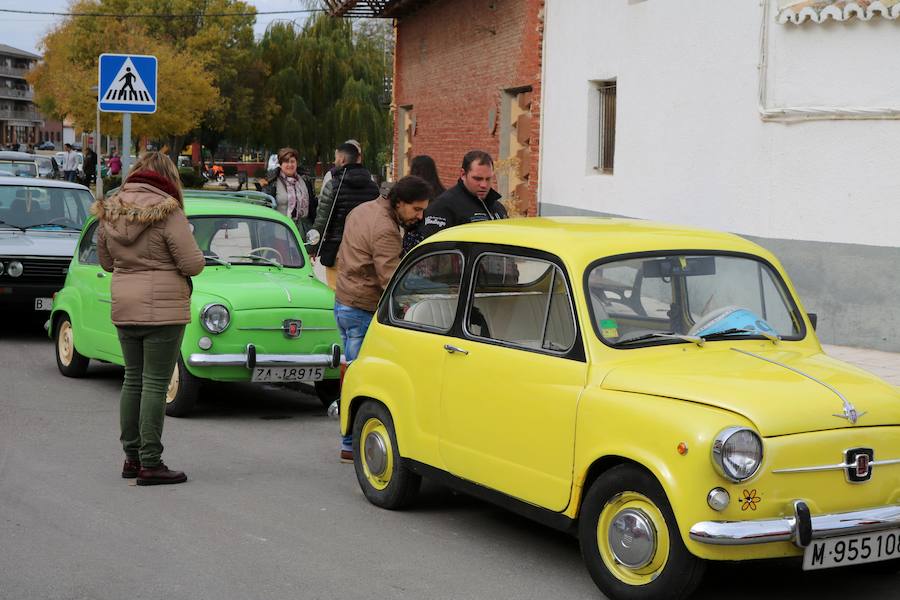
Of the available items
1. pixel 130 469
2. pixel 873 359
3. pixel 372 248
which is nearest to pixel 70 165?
pixel 873 359

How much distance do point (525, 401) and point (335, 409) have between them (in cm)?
406

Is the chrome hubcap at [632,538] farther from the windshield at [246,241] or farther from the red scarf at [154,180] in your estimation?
the windshield at [246,241]

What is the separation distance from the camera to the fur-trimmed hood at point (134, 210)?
24.2ft

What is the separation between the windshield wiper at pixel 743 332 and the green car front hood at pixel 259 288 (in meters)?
4.58

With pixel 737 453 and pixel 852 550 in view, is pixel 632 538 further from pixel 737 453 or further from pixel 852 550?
pixel 852 550

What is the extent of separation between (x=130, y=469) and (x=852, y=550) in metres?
4.35

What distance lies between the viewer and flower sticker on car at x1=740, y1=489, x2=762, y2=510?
4961 millimetres

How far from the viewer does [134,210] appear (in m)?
7.38

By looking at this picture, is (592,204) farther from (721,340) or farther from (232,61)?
(232,61)

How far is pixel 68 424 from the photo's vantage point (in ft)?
30.5

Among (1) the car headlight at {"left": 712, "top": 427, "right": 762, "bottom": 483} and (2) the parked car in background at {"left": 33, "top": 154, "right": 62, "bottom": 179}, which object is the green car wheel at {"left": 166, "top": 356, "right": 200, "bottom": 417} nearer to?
(1) the car headlight at {"left": 712, "top": 427, "right": 762, "bottom": 483}

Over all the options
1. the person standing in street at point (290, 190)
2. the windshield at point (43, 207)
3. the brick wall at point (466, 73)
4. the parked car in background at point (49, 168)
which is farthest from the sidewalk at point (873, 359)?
the parked car in background at point (49, 168)

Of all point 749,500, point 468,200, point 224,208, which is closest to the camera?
point 749,500

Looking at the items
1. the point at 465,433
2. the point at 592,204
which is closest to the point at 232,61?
the point at 592,204
